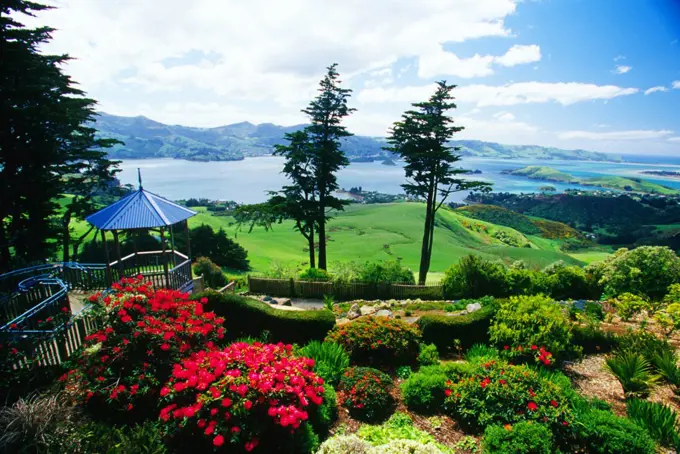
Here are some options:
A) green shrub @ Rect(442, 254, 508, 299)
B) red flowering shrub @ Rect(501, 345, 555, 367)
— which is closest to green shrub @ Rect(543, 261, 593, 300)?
green shrub @ Rect(442, 254, 508, 299)

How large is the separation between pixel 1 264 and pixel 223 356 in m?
14.8

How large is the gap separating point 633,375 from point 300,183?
17.7m

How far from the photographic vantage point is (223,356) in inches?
223

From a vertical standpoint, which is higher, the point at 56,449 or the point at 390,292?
the point at 56,449

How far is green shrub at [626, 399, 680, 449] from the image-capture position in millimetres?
5551

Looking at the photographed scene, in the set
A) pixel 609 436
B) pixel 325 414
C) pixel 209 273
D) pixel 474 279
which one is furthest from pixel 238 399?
pixel 209 273

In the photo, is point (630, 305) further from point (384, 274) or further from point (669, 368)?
point (384, 274)

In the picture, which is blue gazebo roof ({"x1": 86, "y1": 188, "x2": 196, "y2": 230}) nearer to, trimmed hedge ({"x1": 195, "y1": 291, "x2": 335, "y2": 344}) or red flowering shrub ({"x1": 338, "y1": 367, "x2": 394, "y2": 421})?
trimmed hedge ({"x1": 195, "y1": 291, "x2": 335, "y2": 344})

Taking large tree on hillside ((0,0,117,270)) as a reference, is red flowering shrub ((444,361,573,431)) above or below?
below

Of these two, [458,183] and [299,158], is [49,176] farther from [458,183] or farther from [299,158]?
A: [458,183]

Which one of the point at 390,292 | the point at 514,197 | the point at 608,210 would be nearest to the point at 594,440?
the point at 390,292

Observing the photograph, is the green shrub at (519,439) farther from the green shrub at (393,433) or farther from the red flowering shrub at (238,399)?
the red flowering shrub at (238,399)

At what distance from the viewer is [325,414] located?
584cm

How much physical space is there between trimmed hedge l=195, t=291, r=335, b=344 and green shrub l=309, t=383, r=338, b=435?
3000mm
